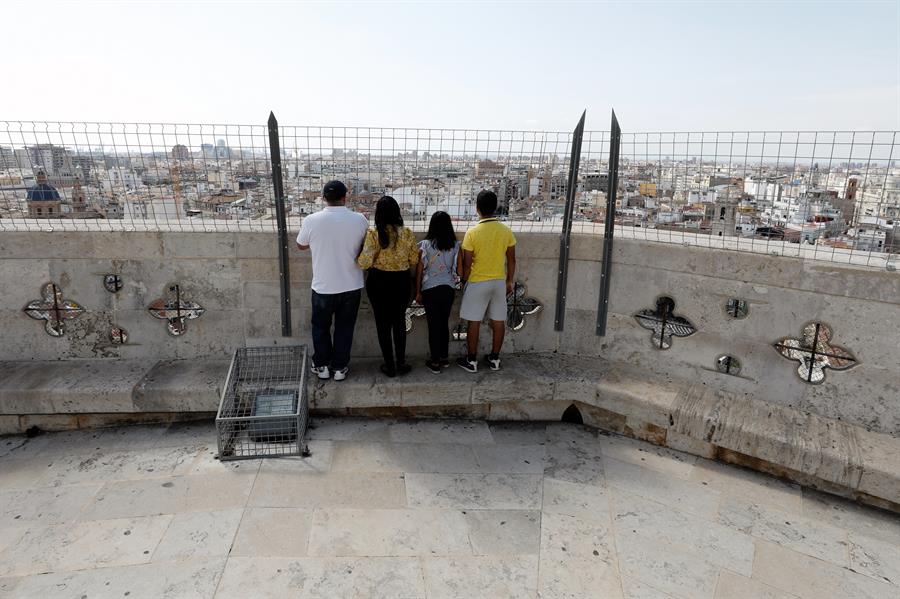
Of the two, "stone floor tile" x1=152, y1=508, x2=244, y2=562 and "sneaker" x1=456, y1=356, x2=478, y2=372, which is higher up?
"sneaker" x1=456, y1=356, x2=478, y2=372

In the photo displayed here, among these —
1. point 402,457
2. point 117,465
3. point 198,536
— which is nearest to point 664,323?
point 402,457

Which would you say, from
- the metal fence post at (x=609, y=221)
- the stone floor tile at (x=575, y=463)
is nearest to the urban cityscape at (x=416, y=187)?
the metal fence post at (x=609, y=221)

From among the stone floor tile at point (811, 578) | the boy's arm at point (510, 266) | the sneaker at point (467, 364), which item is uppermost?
the boy's arm at point (510, 266)

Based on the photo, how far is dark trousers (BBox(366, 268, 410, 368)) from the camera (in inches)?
192

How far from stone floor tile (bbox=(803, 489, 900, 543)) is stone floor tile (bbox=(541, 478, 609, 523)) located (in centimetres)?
130

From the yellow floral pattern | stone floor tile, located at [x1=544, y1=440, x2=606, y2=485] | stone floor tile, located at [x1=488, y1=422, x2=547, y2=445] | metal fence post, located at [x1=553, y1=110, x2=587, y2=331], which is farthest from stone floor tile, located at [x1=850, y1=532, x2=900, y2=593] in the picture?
the yellow floral pattern

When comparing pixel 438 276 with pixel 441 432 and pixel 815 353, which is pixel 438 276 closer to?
pixel 441 432

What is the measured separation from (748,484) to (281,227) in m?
4.02

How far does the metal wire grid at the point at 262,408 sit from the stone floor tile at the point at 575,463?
1815 mm

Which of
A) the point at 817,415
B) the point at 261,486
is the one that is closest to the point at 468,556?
the point at 261,486

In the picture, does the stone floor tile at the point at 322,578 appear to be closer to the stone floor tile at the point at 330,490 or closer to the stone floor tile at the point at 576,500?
the stone floor tile at the point at 330,490

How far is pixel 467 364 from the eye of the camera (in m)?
5.28

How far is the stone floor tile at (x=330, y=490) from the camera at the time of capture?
3.86m

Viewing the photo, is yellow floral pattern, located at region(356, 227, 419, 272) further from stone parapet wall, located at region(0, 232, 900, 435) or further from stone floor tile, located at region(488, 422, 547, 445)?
stone floor tile, located at region(488, 422, 547, 445)
